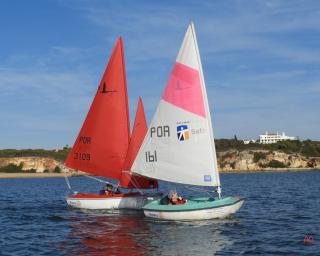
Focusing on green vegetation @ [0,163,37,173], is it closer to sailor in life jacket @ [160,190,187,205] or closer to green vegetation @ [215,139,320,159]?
green vegetation @ [215,139,320,159]

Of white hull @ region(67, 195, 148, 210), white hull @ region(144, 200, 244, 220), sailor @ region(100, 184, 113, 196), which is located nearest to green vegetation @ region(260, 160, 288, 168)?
sailor @ region(100, 184, 113, 196)

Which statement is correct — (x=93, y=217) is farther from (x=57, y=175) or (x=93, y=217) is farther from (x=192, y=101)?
(x=57, y=175)

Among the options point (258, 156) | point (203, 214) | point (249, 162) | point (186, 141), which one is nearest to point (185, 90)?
point (186, 141)

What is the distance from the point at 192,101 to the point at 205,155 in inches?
139

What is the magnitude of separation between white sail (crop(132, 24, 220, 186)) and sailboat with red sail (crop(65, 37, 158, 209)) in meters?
5.30

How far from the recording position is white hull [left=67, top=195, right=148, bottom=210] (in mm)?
36875

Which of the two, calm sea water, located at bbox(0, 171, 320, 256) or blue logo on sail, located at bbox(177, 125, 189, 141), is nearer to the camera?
calm sea water, located at bbox(0, 171, 320, 256)

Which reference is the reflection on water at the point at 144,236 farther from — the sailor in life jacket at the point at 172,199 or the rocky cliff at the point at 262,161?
the rocky cliff at the point at 262,161

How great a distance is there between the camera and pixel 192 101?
31906mm

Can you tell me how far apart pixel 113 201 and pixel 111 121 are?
655 centimetres

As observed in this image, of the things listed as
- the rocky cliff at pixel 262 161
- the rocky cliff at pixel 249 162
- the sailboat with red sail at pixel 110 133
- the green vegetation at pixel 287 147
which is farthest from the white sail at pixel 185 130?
the green vegetation at pixel 287 147

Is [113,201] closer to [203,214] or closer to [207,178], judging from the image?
[207,178]

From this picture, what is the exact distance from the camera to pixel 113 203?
37.5m

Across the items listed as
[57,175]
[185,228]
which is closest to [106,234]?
[185,228]
